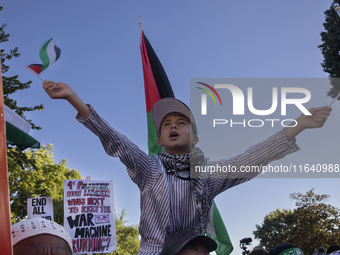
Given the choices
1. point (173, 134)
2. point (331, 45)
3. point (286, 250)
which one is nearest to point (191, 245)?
point (173, 134)

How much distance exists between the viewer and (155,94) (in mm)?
5504

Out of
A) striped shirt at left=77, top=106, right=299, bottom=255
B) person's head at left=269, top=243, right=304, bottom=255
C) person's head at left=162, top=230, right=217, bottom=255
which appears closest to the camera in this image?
person's head at left=162, top=230, right=217, bottom=255

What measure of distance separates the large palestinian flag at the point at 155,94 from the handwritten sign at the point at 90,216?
3.38 meters

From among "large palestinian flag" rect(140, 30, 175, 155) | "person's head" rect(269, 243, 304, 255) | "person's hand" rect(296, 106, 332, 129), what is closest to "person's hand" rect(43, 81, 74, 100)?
"person's hand" rect(296, 106, 332, 129)

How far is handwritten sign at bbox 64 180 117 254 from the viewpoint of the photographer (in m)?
7.60

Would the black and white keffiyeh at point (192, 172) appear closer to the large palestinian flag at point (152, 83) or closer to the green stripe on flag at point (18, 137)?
the green stripe on flag at point (18, 137)

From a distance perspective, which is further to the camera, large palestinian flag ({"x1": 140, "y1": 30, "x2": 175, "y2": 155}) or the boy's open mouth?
large palestinian flag ({"x1": 140, "y1": 30, "x2": 175, "y2": 155})

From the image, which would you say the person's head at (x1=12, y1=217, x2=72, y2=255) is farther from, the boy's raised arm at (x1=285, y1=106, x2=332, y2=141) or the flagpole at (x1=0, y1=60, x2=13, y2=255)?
the boy's raised arm at (x1=285, y1=106, x2=332, y2=141)

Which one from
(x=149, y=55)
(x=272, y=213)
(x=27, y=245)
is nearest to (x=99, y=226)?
(x=149, y=55)

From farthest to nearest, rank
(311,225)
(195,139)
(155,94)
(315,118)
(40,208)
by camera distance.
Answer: (311,225) → (40,208) → (155,94) → (195,139) → (315,118)

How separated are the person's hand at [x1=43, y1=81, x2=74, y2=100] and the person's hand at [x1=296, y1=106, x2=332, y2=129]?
5.38ft

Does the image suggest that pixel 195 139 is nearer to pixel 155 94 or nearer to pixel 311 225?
pixel 155 94

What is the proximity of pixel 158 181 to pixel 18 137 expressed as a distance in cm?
113

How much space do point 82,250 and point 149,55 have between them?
393 centimetres
